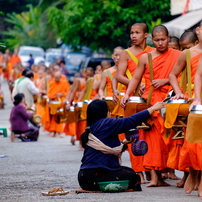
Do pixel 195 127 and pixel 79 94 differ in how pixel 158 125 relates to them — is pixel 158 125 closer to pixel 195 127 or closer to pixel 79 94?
pixel 195 127

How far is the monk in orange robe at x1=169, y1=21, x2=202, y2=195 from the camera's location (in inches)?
216

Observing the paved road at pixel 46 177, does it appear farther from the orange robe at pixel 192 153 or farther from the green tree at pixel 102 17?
the green tree at pixel 102 17

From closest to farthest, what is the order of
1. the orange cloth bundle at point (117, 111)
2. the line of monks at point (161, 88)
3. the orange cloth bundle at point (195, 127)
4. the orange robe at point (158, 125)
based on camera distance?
the orange cloth bundle at point (195, 127), the line of monks at point (161, 88), the orange robe at point (158, 125), the orange cloth bundle at point (117, 111)

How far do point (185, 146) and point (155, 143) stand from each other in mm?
824

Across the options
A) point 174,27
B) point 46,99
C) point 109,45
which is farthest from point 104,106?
point 109,45

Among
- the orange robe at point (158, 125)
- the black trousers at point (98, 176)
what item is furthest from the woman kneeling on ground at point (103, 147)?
the orange robe at point (158, 125)

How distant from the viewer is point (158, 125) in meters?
6.44

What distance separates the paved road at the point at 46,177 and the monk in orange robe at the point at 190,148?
20 cm

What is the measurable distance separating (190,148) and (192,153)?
0.19 ft

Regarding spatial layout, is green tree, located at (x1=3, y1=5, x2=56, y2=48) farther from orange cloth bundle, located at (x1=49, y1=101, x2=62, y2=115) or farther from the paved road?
the paved road

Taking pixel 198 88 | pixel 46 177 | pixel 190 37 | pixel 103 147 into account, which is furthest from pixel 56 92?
pixel 198 88

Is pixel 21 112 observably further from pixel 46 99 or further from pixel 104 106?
pixel 104 106

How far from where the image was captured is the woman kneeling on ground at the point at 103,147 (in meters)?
5.64

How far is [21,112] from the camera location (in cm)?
1285
